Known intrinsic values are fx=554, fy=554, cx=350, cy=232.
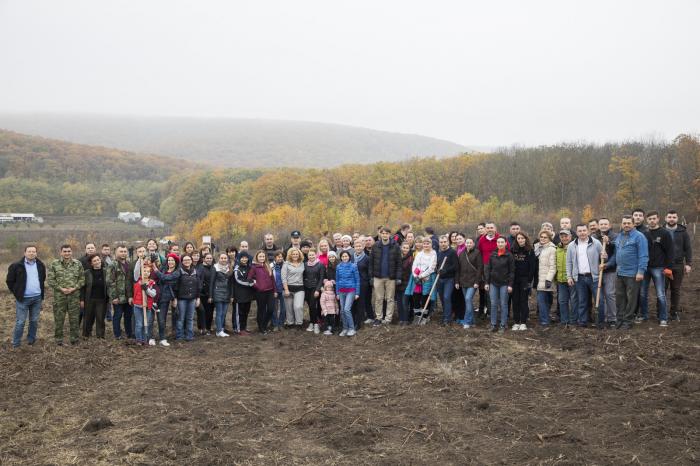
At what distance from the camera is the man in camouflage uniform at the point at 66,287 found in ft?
31.0

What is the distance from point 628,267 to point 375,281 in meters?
4.55

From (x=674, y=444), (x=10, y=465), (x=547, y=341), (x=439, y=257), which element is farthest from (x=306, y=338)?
(x=674, y=444)

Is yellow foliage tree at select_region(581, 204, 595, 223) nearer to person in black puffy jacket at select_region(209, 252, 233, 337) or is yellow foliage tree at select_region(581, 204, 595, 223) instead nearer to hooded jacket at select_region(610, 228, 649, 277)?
hooded jacket at select_region(610, 228, 649, 277)

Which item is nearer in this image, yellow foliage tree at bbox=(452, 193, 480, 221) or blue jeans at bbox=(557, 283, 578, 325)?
blue jeans at bbox=(557, 283, 578, 325)

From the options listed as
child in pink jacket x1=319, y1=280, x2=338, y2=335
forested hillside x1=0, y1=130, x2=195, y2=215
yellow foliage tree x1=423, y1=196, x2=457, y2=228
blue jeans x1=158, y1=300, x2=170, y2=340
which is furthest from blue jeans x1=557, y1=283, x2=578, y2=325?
forested hillside x1=0, y1=130, x2=195, y2=215

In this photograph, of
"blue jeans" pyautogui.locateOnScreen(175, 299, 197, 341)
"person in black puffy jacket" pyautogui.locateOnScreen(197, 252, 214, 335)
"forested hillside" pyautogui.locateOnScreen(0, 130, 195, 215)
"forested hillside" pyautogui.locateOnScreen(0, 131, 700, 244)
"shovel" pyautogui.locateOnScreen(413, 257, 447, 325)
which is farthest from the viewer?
"forested hillside" pyautogui.locateOnScreen(0, 130, 195, 215)

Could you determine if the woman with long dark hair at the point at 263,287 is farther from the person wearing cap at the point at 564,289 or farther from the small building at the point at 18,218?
the small building at the point at 18,218

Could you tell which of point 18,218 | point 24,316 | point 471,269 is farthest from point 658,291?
point 18,218

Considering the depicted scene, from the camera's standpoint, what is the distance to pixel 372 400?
6.69m

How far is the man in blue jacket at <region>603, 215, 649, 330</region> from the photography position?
897 centimetres

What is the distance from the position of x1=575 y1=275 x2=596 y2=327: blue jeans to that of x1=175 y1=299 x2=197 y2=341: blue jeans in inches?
273

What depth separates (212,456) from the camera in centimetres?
516

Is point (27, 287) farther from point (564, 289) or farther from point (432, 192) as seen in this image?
point (432, 192)

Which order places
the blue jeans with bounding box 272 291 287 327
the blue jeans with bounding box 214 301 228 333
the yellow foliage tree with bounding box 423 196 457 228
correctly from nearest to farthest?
the blue jeans with bounding box 214 301 228 333, the blue jeans with bounding box 272 291 287 327, the yellow foliage tree with bounding box 423 196 457 228
